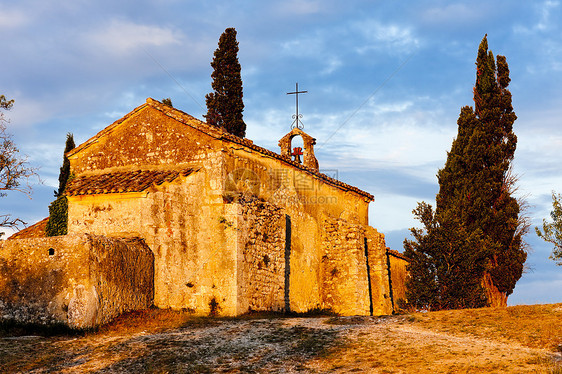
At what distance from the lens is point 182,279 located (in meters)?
18.3

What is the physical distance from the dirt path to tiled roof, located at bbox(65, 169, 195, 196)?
501 centimetres

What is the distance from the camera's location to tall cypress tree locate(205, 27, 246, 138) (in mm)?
29422

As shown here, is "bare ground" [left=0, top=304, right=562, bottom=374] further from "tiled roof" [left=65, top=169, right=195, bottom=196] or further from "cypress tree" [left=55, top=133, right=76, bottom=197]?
"cypress tree" [left=55, top=133, right=76, bottom=197]

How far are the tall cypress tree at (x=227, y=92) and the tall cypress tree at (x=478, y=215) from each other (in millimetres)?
9986

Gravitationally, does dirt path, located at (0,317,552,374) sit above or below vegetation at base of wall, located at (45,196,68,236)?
below

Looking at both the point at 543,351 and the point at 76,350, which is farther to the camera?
the point at 76,350

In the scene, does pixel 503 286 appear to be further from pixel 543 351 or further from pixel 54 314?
pixel 54 314

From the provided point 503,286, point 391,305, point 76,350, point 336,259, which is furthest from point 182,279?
point 503,286

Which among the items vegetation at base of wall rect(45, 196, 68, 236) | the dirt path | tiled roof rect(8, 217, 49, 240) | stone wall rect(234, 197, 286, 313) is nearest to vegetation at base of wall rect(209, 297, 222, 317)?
stone wall rect(234, 197, 286, 313)

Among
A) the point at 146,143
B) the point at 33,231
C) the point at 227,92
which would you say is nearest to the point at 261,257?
the point at 146,143

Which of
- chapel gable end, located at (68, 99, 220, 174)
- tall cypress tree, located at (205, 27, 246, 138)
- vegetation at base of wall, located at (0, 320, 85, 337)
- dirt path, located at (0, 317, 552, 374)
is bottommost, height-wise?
dirt path, located at (0, 317, 552, 374)

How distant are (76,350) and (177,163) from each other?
8.07 meters

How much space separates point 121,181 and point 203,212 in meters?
2.70

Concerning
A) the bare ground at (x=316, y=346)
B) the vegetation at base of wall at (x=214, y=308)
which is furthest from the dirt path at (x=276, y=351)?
the vegetation at base of wall at (x=214, y=308)
